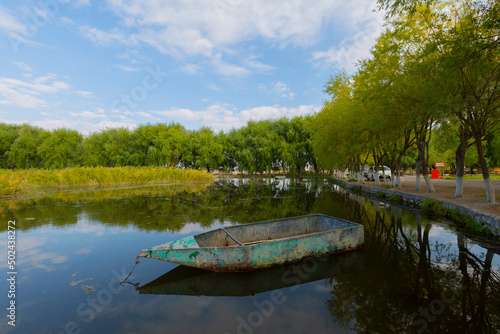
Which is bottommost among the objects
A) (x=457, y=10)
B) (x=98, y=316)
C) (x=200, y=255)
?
(x=98, y=316)

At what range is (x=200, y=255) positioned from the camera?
513cm

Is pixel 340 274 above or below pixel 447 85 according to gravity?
below

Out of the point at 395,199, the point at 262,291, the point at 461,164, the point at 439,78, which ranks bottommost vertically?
the point at 262,291

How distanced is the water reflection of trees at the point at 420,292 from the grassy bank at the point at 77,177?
2198 cm

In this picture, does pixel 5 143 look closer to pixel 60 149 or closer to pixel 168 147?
pixel 60 149

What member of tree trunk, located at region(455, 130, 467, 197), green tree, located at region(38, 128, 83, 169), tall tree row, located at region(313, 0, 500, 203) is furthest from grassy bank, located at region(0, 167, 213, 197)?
green tree, located at region(38, 128, 83, 169)

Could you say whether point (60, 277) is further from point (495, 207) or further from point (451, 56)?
point (495, 207)

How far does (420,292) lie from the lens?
4703mm

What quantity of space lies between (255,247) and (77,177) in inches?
1010

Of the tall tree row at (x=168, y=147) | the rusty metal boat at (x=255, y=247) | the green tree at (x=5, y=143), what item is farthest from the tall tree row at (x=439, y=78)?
the green tree at (x=5, y=143)

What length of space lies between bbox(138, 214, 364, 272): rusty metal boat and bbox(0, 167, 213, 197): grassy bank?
60.6ft

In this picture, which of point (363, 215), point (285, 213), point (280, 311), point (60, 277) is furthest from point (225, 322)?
point (363, 215)

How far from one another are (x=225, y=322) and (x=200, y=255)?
1494 mm

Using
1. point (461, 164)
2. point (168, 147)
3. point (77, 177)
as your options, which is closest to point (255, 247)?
point (461, 164)
